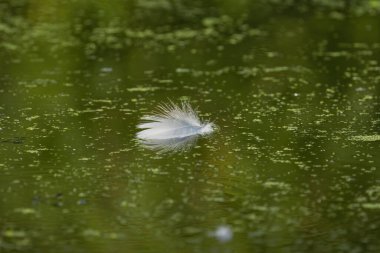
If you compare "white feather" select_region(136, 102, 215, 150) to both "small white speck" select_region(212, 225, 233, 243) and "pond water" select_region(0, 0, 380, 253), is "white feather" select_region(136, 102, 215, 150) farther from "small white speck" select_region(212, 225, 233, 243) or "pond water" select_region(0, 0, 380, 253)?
"small white speck" select_region(212, 225, 233, 243)

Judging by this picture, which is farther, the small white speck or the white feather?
the white feather

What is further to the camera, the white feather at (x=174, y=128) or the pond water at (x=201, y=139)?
the white feather at (x=174, y=128)

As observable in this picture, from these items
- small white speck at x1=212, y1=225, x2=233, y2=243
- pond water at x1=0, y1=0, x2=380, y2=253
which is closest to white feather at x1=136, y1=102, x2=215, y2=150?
pond water at x1=0, y1=0, x2=380, y2=253

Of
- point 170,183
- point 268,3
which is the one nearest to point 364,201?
point 170,183

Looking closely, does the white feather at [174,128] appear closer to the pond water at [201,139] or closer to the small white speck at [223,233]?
the pond water at [201,139]

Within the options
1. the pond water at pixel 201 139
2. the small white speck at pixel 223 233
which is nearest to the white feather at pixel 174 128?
the pond water at pixel 201 139
